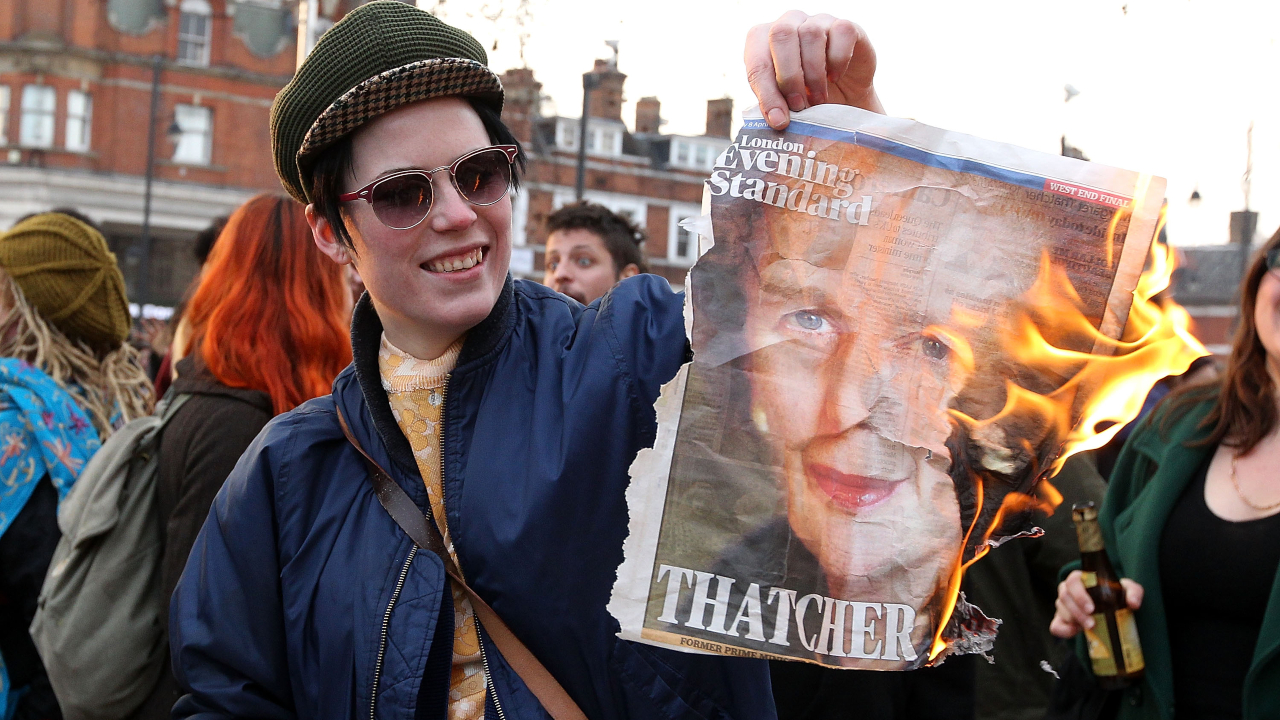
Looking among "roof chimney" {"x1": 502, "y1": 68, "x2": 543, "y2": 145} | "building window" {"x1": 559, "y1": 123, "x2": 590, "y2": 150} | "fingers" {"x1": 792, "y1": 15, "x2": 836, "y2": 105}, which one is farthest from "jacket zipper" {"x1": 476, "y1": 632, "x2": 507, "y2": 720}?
"building window" {"x1": 559, "y1": 123, "x2": 590, "y2": 150}

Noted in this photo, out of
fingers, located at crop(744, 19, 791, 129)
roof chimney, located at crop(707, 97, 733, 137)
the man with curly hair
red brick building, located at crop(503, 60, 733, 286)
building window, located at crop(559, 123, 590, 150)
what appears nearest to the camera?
fingers, located at crop(744, 19, 791, 129)

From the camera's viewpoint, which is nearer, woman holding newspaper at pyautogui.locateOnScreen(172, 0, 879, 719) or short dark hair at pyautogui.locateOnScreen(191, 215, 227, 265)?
woman holding newspaper at pyautogui.locateOnScreen(172, 0, 879, 719)

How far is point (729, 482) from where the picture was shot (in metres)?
1.35

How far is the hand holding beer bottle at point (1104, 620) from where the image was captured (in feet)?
8.98

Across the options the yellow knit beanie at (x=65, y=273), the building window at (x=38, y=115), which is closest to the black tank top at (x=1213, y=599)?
the yellow knit beanie at (x=65, y=273)

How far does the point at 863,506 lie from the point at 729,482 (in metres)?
0.17

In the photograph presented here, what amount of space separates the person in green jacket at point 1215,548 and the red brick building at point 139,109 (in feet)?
101

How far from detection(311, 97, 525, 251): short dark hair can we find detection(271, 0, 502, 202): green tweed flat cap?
0.02 m

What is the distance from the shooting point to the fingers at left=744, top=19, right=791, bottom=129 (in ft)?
4.72

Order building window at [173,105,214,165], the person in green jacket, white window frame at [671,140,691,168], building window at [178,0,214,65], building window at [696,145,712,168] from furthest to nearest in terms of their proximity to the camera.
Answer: building window at [696,145,712,168]
white window frame at [671,140,691,168]
building window at [178,0,214,65]
building window at [173,105,214,165]
the person in green jacket

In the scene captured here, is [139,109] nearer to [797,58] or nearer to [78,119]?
[78,119]

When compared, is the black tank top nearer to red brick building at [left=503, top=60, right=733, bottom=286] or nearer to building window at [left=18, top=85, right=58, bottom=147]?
building window at [left=18, top=85, right=58, bottom=147]

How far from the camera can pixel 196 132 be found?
33.0 m

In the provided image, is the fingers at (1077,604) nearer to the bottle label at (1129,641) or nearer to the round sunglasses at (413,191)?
the bottle label at (1129,641)
